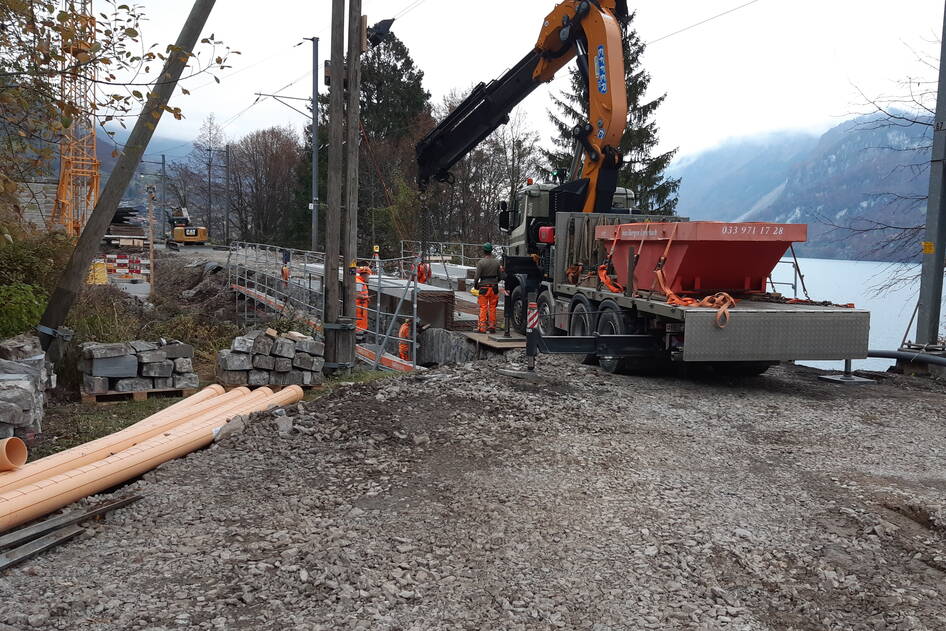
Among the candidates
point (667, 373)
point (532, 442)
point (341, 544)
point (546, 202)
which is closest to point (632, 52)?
point (546, 202)

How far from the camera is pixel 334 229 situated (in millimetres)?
11070

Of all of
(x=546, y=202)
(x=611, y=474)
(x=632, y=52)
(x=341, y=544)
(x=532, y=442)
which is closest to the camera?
(x=341, y=544)

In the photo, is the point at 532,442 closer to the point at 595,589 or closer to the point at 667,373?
the point at 595,589

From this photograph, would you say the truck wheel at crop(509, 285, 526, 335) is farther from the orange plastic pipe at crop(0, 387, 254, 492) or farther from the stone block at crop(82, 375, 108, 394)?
the stone block at crop(82, 375, 108, 394)

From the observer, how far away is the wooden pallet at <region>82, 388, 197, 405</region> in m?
9.57

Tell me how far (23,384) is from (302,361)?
4018 mm

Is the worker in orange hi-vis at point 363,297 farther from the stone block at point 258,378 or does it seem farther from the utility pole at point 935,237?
the utility pole at point 935,237

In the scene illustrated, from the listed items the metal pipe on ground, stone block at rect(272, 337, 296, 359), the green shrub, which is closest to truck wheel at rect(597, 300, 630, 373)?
the metal pipe on ground

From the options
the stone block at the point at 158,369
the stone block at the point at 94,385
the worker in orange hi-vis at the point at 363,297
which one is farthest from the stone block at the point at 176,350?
the worker in orange hi-vis at the point at 363,297

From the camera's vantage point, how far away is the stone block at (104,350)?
9.54m

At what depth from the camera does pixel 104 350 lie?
31.5 ft

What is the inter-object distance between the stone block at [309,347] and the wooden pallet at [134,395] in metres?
1.58

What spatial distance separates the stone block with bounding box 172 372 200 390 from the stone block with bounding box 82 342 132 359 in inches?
29.2

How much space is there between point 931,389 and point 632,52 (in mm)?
25421
